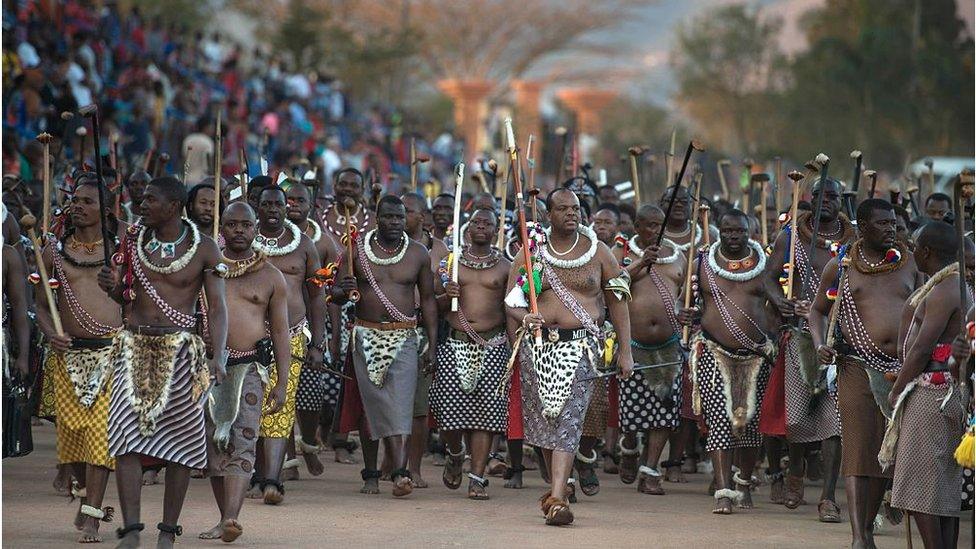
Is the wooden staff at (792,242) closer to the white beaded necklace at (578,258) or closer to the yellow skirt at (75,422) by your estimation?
the white beaded necklace at (578,258)

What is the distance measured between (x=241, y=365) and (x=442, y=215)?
4.26 metres

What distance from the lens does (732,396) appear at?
36.6 feet

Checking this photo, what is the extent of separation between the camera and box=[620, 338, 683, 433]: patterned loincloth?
39.2ft

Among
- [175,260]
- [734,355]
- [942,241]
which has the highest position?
[942,241]

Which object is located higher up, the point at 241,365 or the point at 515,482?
the point at 241,365

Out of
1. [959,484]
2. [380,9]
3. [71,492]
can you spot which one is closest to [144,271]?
[71,492]

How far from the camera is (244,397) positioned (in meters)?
9.22

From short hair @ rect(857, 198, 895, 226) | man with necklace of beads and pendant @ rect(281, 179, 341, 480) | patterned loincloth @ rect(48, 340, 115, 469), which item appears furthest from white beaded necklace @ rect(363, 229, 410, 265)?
short hair @ rect(857, 198, 895, 226)

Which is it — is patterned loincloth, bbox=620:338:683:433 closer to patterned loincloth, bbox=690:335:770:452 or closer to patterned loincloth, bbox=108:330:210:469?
patterned loincloth, bbox=690:335:770:452

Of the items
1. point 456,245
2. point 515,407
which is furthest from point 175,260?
point 456,245

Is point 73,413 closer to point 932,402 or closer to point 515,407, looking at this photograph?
point 515,407

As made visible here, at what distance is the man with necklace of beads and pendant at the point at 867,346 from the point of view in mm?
9133

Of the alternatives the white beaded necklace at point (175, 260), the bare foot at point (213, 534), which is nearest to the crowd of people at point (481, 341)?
the white beaded necklace at point (175, 260)

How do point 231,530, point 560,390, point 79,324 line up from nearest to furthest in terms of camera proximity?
point 231,530
point 79,324
point 560,390
